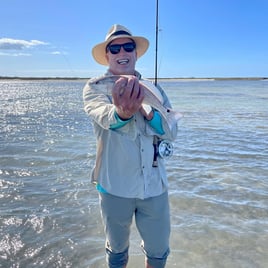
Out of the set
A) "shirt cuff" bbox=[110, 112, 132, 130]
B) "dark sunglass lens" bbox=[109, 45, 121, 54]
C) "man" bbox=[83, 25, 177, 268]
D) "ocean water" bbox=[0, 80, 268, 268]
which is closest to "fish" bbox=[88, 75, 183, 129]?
"man" bbox=[83, 25, 177, 268]

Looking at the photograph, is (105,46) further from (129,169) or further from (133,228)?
(133,228)

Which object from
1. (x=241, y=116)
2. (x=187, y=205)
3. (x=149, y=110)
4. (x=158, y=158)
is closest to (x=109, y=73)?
(x=149, y=110)

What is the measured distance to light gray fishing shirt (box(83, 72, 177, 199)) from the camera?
3.32 metres

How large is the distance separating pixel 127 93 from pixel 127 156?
0.78 meters

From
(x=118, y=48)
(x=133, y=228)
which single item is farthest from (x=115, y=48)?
(x=133, y=228)

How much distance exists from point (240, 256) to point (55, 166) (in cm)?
563

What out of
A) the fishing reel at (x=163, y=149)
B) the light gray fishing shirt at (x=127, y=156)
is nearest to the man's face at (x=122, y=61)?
the light gray fishing shirt at (x=127, y=156)

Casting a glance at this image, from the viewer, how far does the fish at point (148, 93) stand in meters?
3.05

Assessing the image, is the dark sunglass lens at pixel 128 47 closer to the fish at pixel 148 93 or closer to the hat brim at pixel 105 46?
the hat brim at pixel 105 46

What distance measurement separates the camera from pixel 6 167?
350 inches

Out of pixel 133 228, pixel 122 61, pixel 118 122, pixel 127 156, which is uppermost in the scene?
pixel 122 61

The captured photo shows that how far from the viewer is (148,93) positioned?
302 cm

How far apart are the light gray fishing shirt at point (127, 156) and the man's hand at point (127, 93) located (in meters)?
0.37

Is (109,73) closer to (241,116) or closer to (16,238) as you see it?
(16,238)
